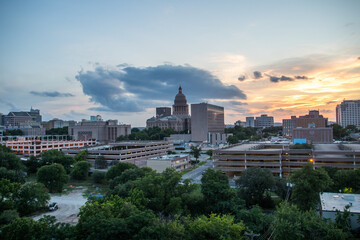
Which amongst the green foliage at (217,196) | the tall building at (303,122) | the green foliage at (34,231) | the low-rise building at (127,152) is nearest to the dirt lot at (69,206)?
the green foliage at (34,231)

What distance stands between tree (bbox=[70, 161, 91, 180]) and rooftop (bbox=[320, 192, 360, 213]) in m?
46.4

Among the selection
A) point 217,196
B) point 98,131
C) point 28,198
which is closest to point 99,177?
point 28,198

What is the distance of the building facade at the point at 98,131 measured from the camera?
142500 millimetres

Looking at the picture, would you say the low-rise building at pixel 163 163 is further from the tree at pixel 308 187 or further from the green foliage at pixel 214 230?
the green foliage at pixel 214 230

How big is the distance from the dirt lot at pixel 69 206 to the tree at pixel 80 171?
9.04 metres

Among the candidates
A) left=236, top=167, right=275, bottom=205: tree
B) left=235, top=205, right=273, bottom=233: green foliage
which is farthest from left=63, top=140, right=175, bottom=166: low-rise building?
left=235, top=205, right=273, bottom=233: green foliage

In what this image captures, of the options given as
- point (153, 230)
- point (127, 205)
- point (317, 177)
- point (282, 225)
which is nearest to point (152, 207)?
point (127, 205)

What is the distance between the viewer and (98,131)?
142 m

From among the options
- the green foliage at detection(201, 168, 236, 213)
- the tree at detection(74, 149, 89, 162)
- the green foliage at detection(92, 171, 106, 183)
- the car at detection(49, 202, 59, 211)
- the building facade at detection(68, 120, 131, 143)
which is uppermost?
the building facade at detection(68, 120, 131, 143)

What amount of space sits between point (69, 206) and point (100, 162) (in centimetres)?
2670

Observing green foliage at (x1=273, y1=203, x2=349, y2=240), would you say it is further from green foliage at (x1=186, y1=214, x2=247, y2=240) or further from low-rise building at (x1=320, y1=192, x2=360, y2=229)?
low-rise building at (x1=320, y1=192, x2=360, y2=229)

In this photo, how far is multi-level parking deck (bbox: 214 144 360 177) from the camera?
174 feet

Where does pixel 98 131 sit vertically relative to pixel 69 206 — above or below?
above

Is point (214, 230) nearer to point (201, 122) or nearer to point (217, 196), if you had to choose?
point (217, 196)
